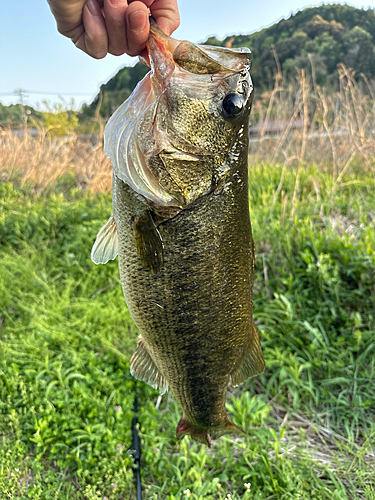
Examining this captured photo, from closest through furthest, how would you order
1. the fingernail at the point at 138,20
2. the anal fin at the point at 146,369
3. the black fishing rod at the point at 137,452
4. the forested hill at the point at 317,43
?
the fingernail at the point at 138,20
the anal fin at the point at 146,369
the black fishing rod at the point at 137,452
the forested hill at the point at 317,43

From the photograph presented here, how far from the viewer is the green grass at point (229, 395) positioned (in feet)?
7.45

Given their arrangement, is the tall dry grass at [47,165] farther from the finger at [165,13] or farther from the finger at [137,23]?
the finger at [137,23]

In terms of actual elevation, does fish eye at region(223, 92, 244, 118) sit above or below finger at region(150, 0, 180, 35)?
below

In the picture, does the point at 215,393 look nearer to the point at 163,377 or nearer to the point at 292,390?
the point at 163,377

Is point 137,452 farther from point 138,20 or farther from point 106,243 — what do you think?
point 138,20

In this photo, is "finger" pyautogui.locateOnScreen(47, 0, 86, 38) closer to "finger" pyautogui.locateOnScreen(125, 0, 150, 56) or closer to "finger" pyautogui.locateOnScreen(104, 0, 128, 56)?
"finger" pyautogui.locateOnScreen(104, 0, 128, 56)

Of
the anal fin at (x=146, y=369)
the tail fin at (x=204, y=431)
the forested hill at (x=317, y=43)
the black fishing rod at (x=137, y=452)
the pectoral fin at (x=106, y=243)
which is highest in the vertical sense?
the forested hill at (x=317, y=43)

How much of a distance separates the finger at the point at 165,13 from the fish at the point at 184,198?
0.37m

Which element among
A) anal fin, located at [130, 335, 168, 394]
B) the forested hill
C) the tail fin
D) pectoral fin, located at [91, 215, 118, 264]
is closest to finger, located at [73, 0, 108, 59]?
pectoral fin, located at [91, 215, 118, 264]

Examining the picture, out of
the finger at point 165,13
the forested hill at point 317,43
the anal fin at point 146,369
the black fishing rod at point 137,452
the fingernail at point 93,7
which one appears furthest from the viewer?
the forested hill at point 317,43

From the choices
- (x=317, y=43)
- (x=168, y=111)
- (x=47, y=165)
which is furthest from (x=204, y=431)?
(x=317, y=43)

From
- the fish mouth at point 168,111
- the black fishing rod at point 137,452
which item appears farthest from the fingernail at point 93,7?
the black fishing rod at point 137,452

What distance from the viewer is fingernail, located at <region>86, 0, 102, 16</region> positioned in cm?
123

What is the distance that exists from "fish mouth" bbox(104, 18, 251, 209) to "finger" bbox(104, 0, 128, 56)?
12 centimetres
